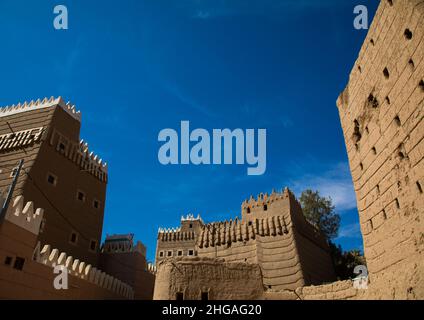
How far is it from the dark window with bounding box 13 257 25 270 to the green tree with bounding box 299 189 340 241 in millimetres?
22735

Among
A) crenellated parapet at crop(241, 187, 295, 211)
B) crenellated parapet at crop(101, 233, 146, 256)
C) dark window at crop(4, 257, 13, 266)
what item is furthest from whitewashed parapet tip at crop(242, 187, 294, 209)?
dark window at crop(4, 257, 13, 266)

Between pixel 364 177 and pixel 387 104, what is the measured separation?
2741 mm

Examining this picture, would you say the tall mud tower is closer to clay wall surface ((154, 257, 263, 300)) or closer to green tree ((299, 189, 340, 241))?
clay wall surface ((154, 257, 263, 300))

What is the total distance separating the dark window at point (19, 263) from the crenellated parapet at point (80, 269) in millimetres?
970

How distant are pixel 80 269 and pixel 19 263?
4.11m

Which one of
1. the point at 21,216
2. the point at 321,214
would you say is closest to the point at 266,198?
the point at 321,214

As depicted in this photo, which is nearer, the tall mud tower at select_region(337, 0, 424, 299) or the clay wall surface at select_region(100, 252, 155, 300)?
the tall mud tower at select_region(337, 0, 424, 299)

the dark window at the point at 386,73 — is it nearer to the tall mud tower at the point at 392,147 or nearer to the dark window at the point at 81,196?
the tall mud tower at the point at 392,147

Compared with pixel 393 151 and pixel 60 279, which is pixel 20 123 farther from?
pixel 393 151

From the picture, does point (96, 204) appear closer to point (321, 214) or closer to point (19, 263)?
point (19, 263)

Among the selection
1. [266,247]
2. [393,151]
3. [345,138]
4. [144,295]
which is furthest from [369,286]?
[144,295]

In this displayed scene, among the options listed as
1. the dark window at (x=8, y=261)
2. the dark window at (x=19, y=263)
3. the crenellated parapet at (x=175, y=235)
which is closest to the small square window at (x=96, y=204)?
the dark window at (x=19, y=263)

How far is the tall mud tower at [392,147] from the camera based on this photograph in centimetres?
859

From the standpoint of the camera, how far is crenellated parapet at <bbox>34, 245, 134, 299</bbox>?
1312cm
